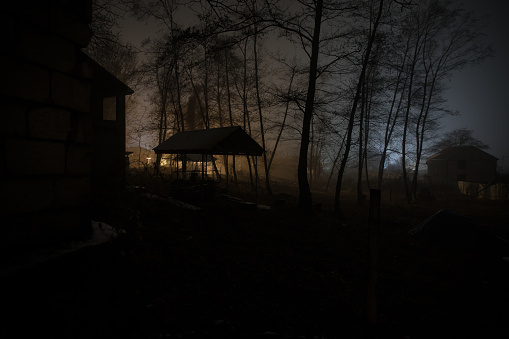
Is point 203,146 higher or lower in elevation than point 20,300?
higher

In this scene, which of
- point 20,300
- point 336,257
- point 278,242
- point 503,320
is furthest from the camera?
point 278,242

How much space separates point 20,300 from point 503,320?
23.0 feet

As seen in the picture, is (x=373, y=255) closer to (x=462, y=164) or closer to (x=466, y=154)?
(x=462, y=164)

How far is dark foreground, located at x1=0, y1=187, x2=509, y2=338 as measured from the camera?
2121mm

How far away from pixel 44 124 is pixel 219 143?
8807 millimetres

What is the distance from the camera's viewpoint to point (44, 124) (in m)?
2.09

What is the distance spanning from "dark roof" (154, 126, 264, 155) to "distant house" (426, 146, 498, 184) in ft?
137

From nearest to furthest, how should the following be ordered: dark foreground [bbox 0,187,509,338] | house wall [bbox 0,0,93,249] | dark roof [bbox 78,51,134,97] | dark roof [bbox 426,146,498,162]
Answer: house wall [bbox 0,0,93,249] → dark foreground [bbox 0,187,509,338] → dark roof [bbox 78,51,134,97] → dark roof [bbox 426,146,498,162]

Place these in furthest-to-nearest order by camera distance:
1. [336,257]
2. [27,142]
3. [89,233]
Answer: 1. [336,257]
2. [89,233]
3. [27,142]

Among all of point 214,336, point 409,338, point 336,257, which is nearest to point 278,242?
point 336,257

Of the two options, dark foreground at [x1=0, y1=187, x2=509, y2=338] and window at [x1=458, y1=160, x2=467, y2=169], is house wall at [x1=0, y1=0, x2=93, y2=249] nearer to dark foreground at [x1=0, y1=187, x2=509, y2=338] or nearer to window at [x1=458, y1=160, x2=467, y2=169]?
dark foreground at [x1=0, y1=187, x2=509, y2=338]

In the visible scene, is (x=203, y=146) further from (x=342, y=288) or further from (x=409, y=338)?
(x=409, y=338)

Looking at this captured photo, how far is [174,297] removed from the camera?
3.35 meters

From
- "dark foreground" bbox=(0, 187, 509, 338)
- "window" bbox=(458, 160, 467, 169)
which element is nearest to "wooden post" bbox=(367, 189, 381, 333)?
"dark foreground" bbox=(0, 187, 509, 338)
